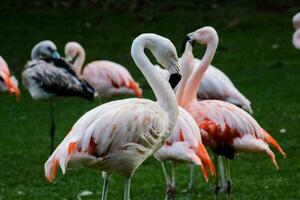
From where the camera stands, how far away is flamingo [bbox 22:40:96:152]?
32.6 ft

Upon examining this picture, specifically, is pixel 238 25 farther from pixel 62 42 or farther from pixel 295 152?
pixel 295 152

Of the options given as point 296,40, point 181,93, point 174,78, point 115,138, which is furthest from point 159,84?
point 296,40

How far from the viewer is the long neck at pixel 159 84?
5422mm

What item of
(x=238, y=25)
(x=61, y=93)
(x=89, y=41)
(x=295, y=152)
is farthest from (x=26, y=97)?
(x=238, y=25)

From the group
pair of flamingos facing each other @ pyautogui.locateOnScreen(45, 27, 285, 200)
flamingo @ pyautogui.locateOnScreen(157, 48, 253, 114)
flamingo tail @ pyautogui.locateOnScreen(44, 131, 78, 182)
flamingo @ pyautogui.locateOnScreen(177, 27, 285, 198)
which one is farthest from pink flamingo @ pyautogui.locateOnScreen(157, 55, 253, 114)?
flamingo tail @ pyautogui.locateOnScreen(44, 131, 78, 182)

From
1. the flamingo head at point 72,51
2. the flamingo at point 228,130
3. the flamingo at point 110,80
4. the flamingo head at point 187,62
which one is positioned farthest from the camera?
the flamingo head at point 72,51

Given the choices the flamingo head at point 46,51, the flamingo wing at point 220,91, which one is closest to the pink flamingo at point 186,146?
the flamingo wing at point 220,91

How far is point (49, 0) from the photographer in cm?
2027

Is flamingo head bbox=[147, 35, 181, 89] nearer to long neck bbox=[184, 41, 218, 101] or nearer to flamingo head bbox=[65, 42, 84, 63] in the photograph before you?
long neck bbox=[184, 41, 218, 101]

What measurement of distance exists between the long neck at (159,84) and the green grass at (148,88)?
1925mm

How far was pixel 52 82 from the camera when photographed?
991 cm

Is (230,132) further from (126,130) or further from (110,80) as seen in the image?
(110,80)

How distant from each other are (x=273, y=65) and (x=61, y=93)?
19.4 ft

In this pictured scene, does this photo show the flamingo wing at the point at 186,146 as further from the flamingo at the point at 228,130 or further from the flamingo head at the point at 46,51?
the flamingo head at the point at 46,51
